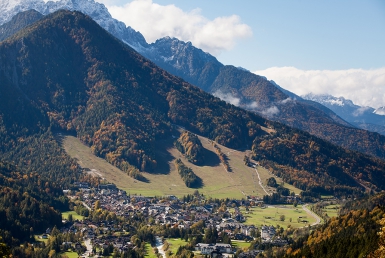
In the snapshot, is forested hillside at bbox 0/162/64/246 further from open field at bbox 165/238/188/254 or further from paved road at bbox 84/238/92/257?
open field at bbox 165/238/188/254

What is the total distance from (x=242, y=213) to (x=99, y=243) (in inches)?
2756

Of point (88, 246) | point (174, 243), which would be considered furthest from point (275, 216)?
point (88, 246)

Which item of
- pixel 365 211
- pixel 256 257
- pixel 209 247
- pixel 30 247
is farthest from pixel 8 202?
pixel 365 211

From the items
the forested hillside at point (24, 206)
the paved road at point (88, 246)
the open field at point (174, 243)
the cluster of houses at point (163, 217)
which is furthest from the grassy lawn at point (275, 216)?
the forested hillside at point (24, 206)

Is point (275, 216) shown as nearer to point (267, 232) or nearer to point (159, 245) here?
point (267, 232)

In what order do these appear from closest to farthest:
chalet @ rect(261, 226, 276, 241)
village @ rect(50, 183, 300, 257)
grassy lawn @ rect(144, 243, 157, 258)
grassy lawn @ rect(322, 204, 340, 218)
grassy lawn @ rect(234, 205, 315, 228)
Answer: grassy lawn @ rect(144, 243, 157, 258), village @ rect(50, 183, 300, 257), chalet @ rect(261, 226, 276, 241), grassy lawn @ rect(234, 205, 315, 228), grassy lawn @ rect(322, 204, 340, 218)

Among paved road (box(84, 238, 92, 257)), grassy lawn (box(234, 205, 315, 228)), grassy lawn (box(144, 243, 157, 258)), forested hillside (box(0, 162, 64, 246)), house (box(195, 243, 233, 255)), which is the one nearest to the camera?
paved road (box(84, 238, 92, 257))

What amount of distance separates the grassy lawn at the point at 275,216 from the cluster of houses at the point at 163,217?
4541 millimetres

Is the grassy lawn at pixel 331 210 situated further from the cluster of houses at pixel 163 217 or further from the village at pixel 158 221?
the cluster of houses at pixel 163 217

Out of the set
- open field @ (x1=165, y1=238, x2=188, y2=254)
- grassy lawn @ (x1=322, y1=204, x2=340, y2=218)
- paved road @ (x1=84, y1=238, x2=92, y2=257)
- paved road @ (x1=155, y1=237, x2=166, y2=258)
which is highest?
grassy lawn @ (x1=322, y1=204, x2=340, y2=218)

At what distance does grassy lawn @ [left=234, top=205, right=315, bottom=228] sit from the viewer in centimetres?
16450

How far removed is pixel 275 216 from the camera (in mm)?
178750

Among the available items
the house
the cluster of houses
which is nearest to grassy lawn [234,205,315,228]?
the cluster of houses

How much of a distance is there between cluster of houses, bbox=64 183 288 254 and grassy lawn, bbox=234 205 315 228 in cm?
454
